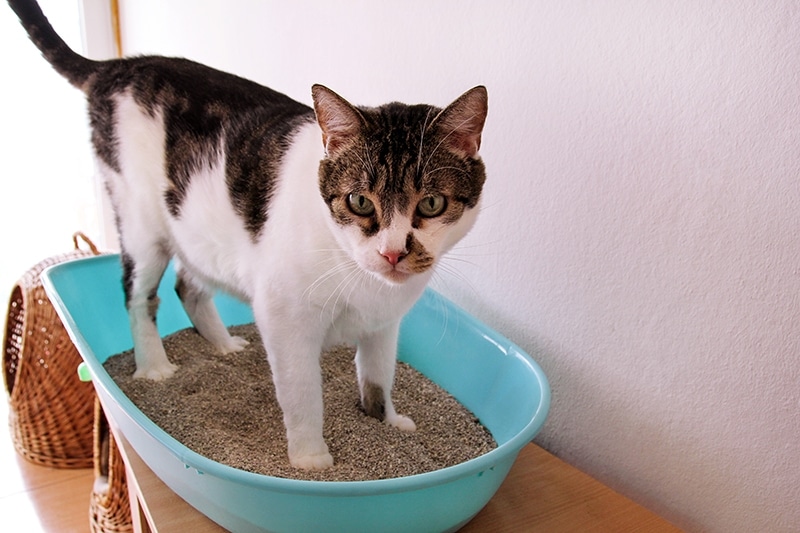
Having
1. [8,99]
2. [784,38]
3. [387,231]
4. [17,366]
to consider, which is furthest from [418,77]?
[8,99]

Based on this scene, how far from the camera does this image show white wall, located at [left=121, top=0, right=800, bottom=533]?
736 millimetres

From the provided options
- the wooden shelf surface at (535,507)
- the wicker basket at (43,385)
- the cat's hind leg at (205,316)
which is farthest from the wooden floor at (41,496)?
the wooden shelf surface at (535,507)

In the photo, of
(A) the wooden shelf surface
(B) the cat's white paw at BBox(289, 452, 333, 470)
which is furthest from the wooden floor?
(B) the cat's white paw at BBox(289, 452, 333, 470)

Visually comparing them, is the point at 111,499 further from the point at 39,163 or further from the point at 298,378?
the point at 39,163

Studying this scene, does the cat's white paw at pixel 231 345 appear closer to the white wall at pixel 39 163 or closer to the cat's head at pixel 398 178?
the cat's head at pixel 398 178

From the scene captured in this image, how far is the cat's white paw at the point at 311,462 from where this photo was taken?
3.00ft

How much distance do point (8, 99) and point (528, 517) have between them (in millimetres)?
2683

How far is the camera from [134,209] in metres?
1.17

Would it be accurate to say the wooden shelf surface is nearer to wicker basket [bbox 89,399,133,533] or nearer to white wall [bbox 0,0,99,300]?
wicker basket [bbox 89,399,133,533]

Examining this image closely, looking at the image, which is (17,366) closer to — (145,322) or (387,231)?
(145,322)

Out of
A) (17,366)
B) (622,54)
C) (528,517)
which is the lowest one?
(17,366)

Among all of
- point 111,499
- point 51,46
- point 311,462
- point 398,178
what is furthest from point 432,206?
point 111,499

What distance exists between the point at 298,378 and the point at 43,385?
1191 mm

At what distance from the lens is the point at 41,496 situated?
5.51ft
